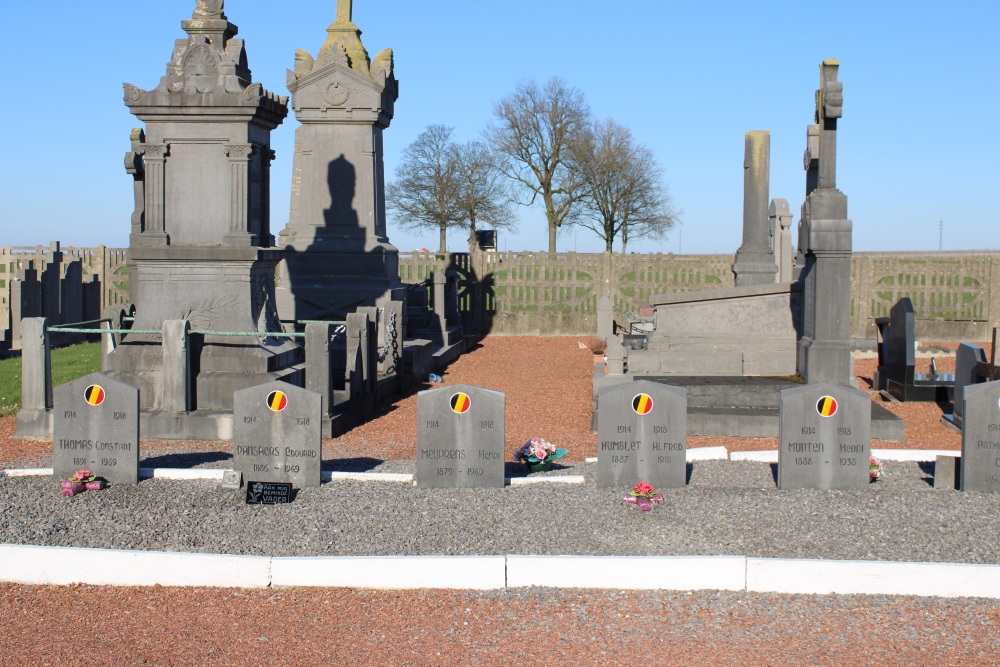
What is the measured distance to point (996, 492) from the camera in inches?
306

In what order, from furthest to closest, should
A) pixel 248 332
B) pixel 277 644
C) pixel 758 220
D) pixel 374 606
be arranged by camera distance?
pixel 758 220 → pixel 248 332 → pixel 374 606 → pixel 277 644

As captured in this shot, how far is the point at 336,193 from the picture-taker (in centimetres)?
1914

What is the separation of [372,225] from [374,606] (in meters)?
13.6

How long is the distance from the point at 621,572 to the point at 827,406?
8.35 feet

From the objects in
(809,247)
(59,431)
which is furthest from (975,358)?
(59,431)

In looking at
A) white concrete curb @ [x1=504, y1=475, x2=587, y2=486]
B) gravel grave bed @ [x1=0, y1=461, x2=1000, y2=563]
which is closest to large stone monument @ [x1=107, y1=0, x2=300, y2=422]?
gravel grave bed @ [x1=0, y1=461, x2=1000, y2=563]

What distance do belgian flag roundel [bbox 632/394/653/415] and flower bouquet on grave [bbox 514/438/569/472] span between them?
3.01 ft

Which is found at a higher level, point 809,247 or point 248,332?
point 809,247

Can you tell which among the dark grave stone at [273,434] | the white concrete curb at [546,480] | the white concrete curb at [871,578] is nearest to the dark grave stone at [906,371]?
the white concrete curb at [546,480]

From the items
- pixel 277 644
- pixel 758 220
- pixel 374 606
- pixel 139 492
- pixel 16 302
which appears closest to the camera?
pixel 277 644

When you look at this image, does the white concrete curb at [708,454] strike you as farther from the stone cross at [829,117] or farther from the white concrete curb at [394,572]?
the stone cross at [829,117]

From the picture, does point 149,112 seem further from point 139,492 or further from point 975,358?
point 975,358

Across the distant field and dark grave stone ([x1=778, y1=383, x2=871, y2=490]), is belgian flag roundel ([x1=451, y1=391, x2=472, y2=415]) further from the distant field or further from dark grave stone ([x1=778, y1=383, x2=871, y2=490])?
the distant field

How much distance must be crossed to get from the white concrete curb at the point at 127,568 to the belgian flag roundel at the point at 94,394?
5.87 feet
